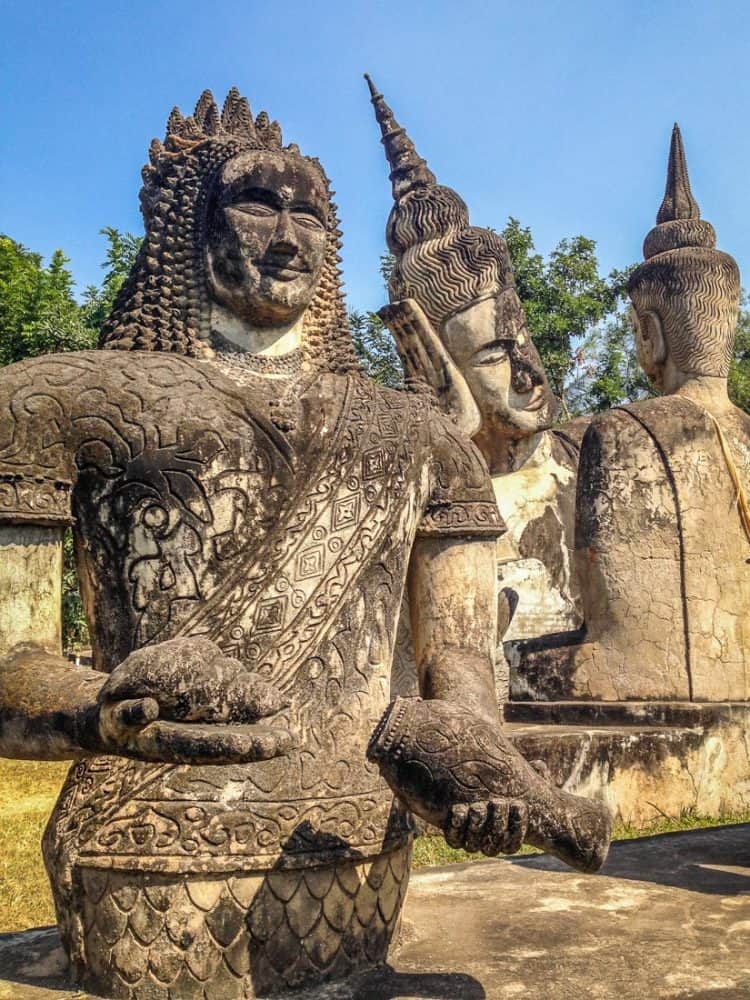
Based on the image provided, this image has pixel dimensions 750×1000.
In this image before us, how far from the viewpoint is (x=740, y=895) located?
4.39 m

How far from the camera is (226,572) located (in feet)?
10.3

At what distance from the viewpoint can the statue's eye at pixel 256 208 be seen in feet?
11.6

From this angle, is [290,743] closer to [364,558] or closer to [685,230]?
[364,558]

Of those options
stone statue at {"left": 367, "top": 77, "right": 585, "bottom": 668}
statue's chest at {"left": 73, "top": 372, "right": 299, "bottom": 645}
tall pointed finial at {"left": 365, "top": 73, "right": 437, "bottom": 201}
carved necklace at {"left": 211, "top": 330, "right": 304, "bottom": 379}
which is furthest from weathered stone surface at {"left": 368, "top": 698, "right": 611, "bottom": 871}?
tall pointed finial at {"left": 365, "top": 73, "right": 437, "bottom": 201}

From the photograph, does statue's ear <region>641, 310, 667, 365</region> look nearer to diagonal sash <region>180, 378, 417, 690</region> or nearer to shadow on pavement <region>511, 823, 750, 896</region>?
shadow on pavement <region>511, 823, 750, 896</region>

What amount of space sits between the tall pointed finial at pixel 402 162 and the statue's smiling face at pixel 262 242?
857 cm

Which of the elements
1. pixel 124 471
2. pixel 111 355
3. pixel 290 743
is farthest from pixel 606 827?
pixel 111 355

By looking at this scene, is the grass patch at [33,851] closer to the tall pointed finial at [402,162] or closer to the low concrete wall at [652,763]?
Result: the low concrete wall at [652,763]

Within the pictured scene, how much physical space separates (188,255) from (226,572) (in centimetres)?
105

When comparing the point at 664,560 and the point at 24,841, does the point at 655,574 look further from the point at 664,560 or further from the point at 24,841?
the point at 24,841

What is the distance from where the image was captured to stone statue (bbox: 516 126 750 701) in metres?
8.11

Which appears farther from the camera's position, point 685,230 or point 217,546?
point 685,230

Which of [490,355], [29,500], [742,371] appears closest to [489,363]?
[490,355]

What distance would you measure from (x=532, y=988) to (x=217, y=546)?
1.47 m
